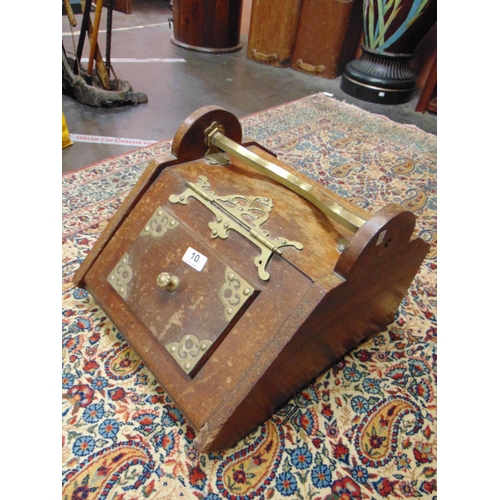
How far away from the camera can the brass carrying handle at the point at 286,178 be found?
3.42 feet

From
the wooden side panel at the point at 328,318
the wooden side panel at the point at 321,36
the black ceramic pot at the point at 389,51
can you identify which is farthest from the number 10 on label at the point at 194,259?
the wooden side panel at the point at 321,36

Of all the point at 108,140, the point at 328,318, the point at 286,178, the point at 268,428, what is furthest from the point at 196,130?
the point at 108,140

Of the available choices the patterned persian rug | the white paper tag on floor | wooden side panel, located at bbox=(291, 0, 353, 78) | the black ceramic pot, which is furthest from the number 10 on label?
wooden side panel, located at bbox=(291, 0, 353, 78)

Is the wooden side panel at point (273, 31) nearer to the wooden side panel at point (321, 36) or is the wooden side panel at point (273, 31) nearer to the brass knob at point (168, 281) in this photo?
the wooden side panel at point (321, 36)

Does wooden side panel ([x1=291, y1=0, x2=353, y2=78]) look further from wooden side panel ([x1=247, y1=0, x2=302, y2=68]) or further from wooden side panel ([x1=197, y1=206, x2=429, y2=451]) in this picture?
wooden side panel ([x1=197, y1=206, x2=429, y2=451])

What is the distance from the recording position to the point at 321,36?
11.9 feet

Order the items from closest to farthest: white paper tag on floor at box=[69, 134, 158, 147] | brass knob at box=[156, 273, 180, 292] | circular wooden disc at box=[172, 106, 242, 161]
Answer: brass knob at box=[156, 273, 180, 292] < circular wooden disc at box=[172, 106, 242, 161] < white paper tag on floor at box=[69, 134, 158, 147]

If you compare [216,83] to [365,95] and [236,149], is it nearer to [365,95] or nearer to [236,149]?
[365,95]

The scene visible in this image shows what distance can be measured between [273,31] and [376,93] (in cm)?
118

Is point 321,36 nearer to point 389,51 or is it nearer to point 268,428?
point 389,51

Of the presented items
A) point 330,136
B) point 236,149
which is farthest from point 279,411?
point 330,136

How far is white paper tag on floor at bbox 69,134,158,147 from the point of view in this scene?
2395 millimetres

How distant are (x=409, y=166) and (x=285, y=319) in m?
1.91

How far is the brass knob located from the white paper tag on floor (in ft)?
5.16
